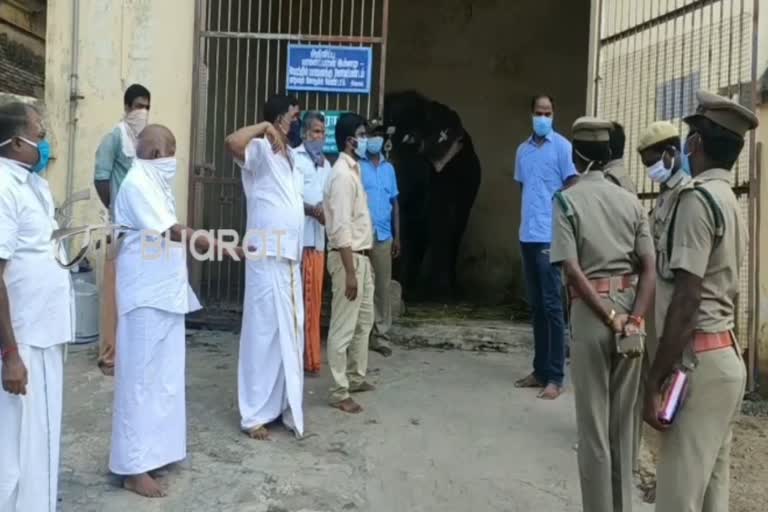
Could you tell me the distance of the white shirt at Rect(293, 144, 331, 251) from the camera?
5430 mm

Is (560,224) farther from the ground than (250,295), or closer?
farther from the ground

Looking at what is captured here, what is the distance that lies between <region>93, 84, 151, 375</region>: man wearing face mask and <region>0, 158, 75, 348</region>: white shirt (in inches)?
88.6

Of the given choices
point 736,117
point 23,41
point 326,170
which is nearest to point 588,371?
point 736,117

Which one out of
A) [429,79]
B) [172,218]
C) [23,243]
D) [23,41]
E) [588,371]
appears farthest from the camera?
[23,41]

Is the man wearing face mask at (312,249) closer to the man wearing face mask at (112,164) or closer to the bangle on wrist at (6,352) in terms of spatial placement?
the man wearing face mask at (112,164)

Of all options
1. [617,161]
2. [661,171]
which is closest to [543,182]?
[661,171]

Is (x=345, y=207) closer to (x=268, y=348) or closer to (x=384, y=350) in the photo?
(x=268, y=348)

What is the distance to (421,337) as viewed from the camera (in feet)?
21.3

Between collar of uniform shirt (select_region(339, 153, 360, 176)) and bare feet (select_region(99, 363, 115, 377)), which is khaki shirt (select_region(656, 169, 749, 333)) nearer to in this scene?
collar of uniform shirt (select_region(339, 153, 360, 176))

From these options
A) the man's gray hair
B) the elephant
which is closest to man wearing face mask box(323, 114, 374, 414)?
the man's gray hair

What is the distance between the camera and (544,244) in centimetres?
516

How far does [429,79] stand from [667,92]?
4466mm

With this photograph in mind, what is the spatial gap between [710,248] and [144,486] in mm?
2546

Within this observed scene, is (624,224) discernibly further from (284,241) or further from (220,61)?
(220,61)
